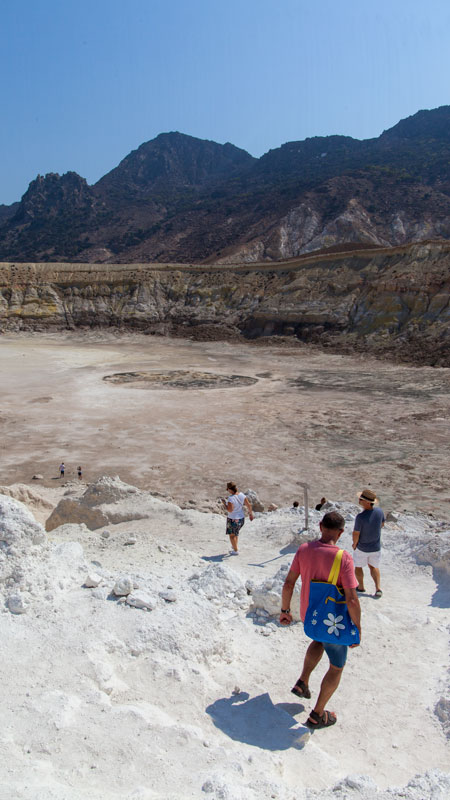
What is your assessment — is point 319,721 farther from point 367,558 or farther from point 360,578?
point 367,558

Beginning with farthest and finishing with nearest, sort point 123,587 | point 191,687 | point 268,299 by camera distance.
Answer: point 268,299, point 123,587, point 191,687

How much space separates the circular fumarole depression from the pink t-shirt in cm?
2263

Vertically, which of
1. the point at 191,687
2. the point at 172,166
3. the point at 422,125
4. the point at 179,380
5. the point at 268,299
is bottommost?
the point at 179,380

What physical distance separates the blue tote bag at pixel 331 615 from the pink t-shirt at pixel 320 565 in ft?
0.10

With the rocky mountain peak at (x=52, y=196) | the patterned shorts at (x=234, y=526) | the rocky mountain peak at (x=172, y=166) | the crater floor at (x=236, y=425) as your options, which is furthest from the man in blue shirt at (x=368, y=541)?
the rocky mountain peak at (x=172, y=166)

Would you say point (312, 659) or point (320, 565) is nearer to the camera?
point (320, 565)

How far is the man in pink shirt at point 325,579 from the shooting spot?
11.4 ft

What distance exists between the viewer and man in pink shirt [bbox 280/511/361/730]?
11.4ft

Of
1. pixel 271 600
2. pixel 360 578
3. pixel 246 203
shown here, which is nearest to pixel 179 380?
pixel 360 578

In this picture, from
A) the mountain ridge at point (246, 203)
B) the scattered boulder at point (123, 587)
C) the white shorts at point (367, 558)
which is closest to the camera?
the scattered boulder at point (123, 587)

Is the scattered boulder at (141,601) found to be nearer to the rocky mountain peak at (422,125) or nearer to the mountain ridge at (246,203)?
the mountain ridge at (246,203)

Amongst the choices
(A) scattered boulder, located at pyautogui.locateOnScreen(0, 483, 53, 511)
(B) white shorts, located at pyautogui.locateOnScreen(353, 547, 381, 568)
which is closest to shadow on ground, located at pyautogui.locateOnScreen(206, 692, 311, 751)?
(B) white shorts, located at pyautogui.locateOnScreen(353, 547, 381, 568)

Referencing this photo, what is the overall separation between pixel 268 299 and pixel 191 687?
41727 mm

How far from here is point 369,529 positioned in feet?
18.1
